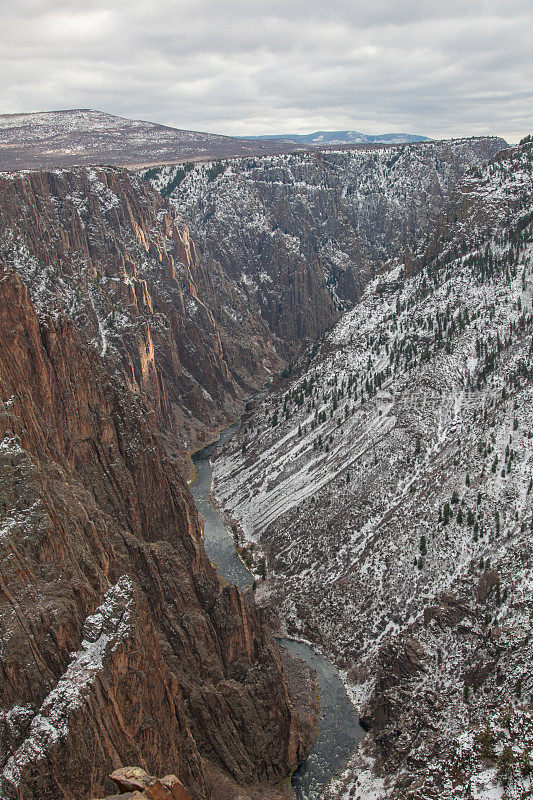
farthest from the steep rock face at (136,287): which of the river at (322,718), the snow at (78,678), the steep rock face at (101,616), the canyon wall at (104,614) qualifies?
the snow at (78,678)

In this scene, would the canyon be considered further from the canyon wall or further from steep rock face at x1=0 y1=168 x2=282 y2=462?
steep rock face at x1=0 y1=168 x2=282 y2=462

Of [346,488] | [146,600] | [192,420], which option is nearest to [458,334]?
[346,488]

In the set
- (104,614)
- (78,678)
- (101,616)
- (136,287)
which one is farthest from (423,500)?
(136,287)

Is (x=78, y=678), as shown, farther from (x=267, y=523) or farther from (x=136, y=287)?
(x=136, y=287)

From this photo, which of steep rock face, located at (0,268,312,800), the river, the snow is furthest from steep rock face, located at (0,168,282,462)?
the snow

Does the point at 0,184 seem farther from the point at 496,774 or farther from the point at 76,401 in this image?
the point at 496,774

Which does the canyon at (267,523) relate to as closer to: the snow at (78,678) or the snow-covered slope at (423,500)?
the snow at (78,678)
